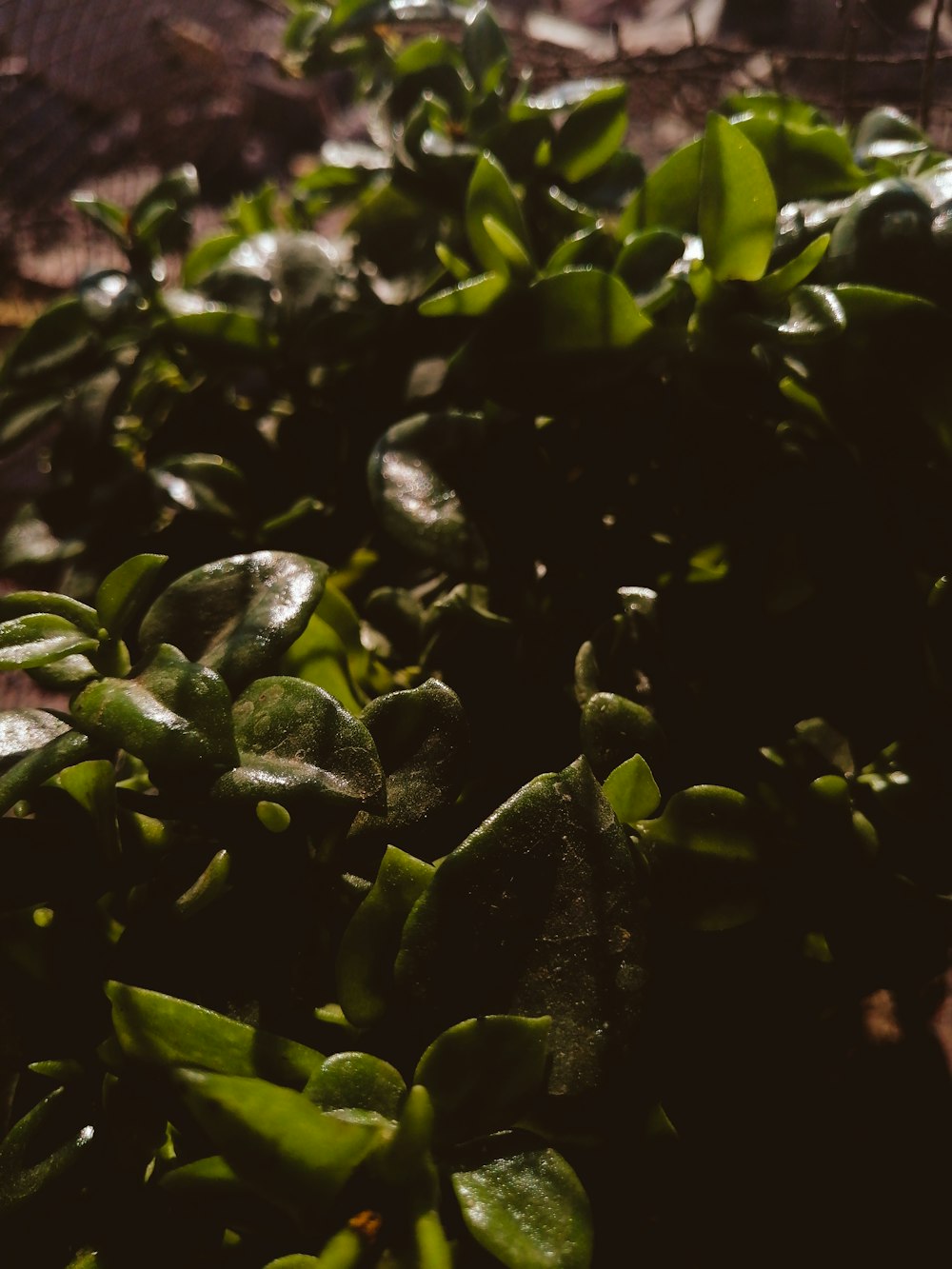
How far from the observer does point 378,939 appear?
45 cm

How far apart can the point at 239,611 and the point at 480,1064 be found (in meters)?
0.27

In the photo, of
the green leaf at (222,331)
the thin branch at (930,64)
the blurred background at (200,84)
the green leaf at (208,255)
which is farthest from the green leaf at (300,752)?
the blurred background at (200,84)

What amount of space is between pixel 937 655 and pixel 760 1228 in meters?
0.45

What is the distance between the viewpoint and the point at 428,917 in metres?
0.43

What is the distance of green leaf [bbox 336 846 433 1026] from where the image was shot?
444 mm

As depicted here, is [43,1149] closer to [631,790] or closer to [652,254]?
[631,790]

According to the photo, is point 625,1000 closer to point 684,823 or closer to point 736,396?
point 684,823

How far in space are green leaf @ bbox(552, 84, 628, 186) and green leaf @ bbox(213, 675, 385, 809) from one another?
57 cm

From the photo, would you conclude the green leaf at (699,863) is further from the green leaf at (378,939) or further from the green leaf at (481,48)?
the green leaf at (481,48)

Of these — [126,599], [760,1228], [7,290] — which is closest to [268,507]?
[126,599]

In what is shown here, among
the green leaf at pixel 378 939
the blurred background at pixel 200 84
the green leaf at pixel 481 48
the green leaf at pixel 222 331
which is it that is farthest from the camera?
the blurred background at pixel 200 84

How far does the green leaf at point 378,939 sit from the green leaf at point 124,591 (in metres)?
0.20

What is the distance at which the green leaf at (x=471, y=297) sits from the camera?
60cm

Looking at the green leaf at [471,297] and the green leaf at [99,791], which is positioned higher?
the green leaf at [471,297]
